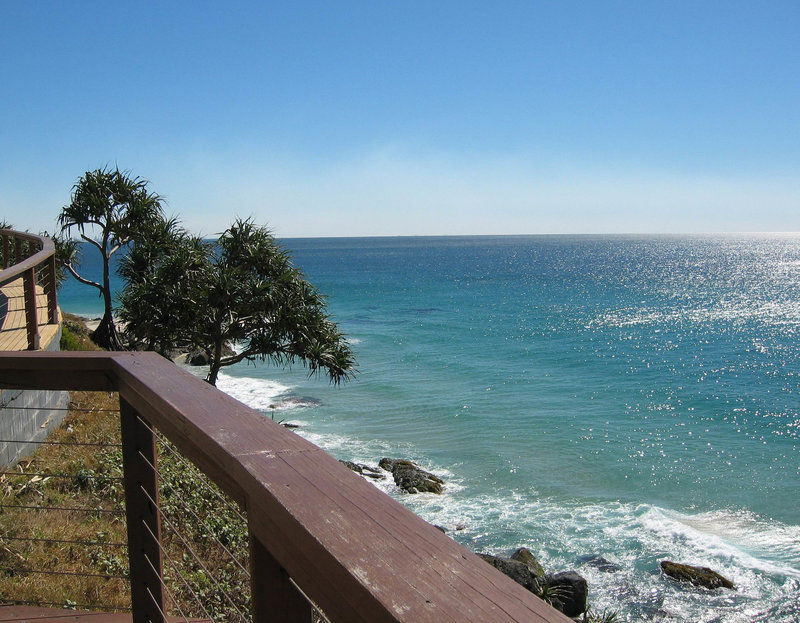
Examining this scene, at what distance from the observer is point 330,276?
4341 inches

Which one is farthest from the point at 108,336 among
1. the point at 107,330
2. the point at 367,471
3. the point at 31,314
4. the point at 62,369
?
the point at 62,369

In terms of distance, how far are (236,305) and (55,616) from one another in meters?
16.9

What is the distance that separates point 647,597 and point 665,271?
117175mm

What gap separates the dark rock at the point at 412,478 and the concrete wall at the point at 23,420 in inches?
395

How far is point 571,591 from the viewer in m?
12.7

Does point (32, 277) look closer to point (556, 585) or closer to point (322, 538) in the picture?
point (322, 538)

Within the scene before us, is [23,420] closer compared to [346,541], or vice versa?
[346,541]

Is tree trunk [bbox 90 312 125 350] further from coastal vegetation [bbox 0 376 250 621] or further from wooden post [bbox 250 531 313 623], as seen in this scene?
wooden post [bbox 250 531 313 623]

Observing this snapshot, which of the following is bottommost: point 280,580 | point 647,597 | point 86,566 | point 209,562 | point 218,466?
point 647,597

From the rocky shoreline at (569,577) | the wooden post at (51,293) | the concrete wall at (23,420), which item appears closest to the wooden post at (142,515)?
the concrete wall at (23,420)

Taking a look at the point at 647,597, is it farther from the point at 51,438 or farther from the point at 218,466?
the point at 218,466

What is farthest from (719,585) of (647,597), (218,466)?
Result: (218,466)

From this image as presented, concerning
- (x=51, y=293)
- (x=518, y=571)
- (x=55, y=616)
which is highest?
(x=51, y=293)

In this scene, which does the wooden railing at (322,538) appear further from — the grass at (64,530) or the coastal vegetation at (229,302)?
the coastal vegetation at (229,302)
